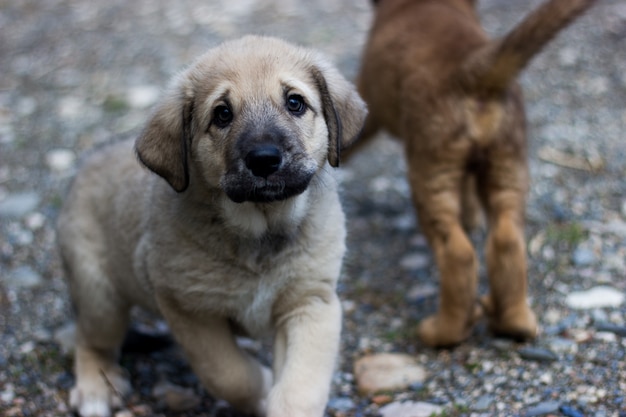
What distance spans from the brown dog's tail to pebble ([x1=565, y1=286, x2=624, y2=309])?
1.42 metres

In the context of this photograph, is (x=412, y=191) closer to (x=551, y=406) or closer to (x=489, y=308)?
(x=489, y=308)

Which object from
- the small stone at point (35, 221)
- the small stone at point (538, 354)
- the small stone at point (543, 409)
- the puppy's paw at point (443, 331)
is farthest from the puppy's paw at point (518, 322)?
the small stone at point (35, 221)

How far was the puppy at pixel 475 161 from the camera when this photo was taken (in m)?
4.95

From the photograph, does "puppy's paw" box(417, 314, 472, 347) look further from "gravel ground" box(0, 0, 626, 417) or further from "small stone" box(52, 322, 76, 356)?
"small stone" box(52, 322, 76, 356)

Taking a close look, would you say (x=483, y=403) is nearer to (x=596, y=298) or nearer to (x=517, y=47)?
(x=596, y=298)

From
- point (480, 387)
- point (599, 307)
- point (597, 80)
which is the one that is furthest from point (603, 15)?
point (480, 387)

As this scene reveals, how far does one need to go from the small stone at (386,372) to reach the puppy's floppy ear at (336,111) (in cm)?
135

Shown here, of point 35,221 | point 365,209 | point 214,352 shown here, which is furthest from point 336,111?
point 35,221

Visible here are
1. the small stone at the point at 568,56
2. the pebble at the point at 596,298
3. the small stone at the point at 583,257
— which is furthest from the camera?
the small stone at the point at 568,56

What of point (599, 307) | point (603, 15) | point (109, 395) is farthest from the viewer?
point (603, 15)

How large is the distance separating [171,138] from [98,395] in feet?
5.20

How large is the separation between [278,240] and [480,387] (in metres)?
1.42

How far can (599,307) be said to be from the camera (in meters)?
5.21

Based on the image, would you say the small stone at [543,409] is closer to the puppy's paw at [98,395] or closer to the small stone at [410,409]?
the small stone at [410,409]
